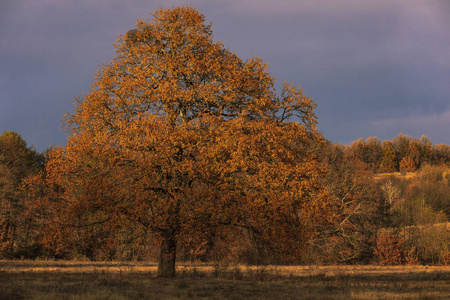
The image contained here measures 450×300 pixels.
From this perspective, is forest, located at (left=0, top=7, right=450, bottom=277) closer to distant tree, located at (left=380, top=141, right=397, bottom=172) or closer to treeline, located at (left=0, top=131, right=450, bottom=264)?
treeline, located at (left=0, top=131, right=450, bottom=264)

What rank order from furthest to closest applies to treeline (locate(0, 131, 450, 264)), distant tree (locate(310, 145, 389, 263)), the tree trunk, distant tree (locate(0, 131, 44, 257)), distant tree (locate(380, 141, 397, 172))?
distant tree (locate(380, 141, 397, 172)) < distant tree (locate(310, 145, 389, 263)) < distant tree (locate(0, 131, 44, 257)) < treeline (locate(0, 131, 450, 264)) < the tree trunk

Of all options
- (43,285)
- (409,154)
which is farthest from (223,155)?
(409,154)

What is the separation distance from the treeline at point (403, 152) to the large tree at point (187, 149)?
104521mm

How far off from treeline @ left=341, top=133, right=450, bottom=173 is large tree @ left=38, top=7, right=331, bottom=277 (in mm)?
104521

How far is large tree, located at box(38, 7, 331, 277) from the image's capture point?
750 inches

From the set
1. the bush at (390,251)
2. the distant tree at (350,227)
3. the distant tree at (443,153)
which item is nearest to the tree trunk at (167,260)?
the distant tree at (350,227)

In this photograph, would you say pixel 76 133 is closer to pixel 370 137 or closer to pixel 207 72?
pixel 207 72

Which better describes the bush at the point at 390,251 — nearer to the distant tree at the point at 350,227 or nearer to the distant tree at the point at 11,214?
the distant tree at the point at 350,227

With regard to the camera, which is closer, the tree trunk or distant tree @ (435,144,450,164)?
the tree trunk

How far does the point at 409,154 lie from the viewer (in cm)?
12825

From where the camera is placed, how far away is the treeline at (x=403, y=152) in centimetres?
12475

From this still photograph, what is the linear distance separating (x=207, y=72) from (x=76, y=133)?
7.75 metres

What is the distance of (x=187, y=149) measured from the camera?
2069 cm

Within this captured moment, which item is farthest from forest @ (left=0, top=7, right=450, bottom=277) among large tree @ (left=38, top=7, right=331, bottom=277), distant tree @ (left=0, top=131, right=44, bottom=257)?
distant tree @ (left=0, top=131, right=44, bottom=257)
